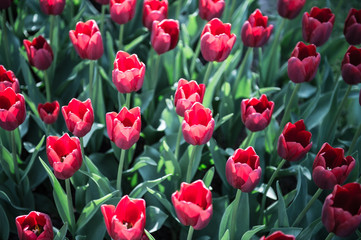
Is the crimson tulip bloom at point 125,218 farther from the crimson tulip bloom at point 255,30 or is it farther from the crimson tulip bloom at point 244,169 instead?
the crimson tulip bloom at point 255,30

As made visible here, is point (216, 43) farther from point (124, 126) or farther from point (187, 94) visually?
point (124, 126)

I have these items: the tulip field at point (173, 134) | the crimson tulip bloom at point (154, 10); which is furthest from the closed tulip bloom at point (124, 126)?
the crimson tulip bloom at point (154, 10)

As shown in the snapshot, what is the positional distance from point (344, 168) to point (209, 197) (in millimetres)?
377

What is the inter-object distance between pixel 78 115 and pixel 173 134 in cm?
49

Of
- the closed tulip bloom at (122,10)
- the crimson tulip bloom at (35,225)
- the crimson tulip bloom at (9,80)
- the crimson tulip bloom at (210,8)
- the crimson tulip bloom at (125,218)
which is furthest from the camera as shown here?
the crimson tulip bloom at (210,8)

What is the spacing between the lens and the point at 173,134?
5.80ft

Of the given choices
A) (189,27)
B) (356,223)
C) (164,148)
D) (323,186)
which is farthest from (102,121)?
(356,223)

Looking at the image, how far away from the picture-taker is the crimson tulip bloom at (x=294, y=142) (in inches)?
53.2

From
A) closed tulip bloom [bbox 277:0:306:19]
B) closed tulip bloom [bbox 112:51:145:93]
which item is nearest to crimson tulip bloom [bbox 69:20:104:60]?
closed tulip bloom [bbox 112:51:145:93]

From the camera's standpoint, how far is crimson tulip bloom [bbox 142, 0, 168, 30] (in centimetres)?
174

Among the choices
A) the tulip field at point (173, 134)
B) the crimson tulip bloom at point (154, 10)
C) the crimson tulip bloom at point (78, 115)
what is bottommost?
the tulip field at point (173, 134)

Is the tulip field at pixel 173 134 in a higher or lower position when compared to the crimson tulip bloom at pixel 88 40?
lower

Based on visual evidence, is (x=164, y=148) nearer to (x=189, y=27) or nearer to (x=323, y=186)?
(x=323, y=186)

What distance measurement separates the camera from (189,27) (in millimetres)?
2291
